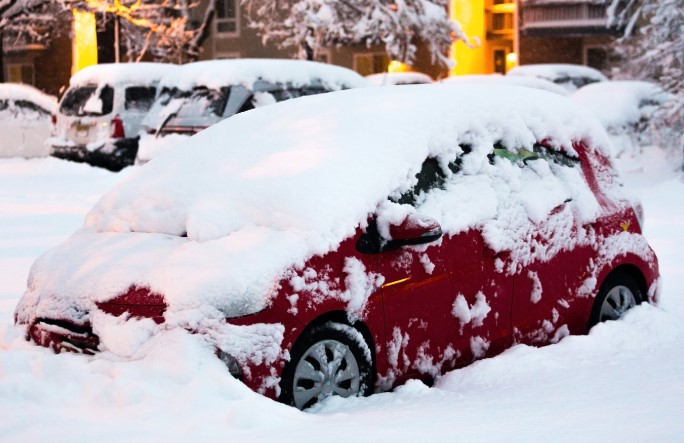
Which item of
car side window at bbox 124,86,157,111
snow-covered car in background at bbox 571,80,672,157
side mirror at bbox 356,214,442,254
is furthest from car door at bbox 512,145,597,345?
car side window at bbox 124,86,157,111

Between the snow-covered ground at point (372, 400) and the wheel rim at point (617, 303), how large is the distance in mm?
235

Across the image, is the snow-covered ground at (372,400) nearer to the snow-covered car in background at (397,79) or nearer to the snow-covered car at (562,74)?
the snow-covered car at (562,74)

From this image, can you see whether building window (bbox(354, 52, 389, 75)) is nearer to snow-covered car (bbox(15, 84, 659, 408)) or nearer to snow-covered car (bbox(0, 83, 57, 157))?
snow-covered car (bbox(0, 83, 57, 157))

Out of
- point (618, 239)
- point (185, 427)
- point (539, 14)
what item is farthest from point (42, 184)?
point (539, 14)

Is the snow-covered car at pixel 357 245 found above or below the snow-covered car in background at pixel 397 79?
below

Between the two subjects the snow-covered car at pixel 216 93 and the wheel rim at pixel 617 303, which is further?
the snow-covered car at pixel 216 93

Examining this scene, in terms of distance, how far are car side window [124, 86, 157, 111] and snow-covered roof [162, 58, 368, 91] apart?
192cm

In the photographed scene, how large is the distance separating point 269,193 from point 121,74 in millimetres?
14051

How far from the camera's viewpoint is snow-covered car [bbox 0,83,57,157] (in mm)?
21453

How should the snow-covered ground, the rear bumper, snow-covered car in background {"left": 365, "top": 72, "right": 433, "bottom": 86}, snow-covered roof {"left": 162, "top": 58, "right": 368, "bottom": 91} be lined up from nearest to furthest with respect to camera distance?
the snow-covered ground, snow-covered roof {"left": 162, "top": 58, "right": 368, "bottom": 91}, the rear bumper, snow-covered car in background {"left": 365, "top": 72, "right": 433, "bottom": 86}

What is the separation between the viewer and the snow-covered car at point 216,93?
1557 cm

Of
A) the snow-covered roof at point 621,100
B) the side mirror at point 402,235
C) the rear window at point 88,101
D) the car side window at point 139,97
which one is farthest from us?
the snow-covered roof at point 621,100

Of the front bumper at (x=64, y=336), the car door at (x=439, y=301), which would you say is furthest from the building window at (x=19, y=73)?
the car door at (x=439, y=301)

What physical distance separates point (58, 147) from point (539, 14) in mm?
22709
